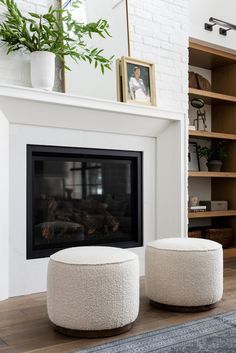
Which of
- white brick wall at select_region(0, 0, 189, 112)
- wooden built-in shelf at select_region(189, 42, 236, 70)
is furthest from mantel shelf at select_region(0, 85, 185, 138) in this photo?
wooden built-in shelf at select_region(189, 42, 236, 70)

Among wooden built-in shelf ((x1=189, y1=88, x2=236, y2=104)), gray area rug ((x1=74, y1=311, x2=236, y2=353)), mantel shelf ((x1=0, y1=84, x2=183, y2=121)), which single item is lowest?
gray area rug ((x1=74, y1=311, x2=236, y2=353))

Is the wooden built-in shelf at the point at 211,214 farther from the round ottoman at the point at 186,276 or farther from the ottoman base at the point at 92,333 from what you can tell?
the ottoman base at the point at 92,333

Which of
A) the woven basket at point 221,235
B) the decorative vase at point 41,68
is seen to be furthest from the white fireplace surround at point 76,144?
the woven basket at point 221,235

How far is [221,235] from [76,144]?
78.5 inches

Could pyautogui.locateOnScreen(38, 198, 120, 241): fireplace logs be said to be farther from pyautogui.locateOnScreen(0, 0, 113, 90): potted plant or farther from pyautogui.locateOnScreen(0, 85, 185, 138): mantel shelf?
pyautogui.locateOnScreen(0, 0, 113, 90): potted plant

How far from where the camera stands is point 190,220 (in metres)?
4.57

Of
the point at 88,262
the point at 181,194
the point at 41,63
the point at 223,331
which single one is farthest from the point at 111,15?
the point at 223,331

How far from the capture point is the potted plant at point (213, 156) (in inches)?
179

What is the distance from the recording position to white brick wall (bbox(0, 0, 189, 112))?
355cm

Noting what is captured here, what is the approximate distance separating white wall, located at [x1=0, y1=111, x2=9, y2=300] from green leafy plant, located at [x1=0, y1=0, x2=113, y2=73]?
52 cm

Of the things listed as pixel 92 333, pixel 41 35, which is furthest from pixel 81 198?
pixel 92 333

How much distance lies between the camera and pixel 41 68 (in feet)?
9.43

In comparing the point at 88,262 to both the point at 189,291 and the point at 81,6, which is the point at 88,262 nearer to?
the point at 189,291

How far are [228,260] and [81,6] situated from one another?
267 cm
